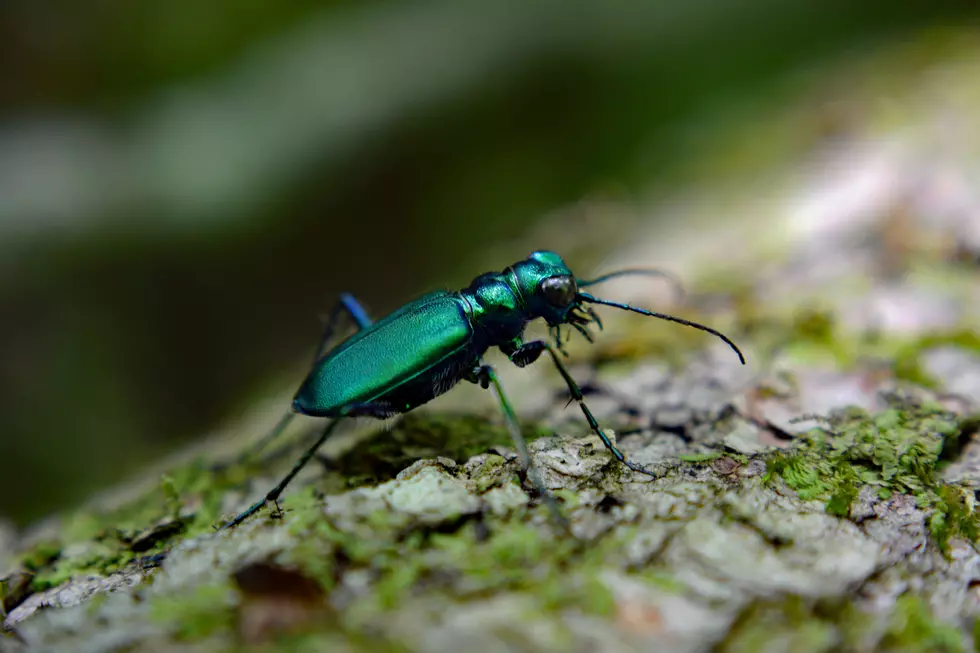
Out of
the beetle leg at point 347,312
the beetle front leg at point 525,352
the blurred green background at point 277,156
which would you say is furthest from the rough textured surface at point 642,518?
the blurred green background at point 277,156

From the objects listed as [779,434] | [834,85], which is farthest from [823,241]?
[834,85]

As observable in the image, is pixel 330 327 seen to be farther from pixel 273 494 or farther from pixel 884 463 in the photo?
pixel 884 463

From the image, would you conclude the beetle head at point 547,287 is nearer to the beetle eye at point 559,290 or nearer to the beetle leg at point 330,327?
the beetle eye at point 559,290

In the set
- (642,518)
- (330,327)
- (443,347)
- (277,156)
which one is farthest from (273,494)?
(277,156)

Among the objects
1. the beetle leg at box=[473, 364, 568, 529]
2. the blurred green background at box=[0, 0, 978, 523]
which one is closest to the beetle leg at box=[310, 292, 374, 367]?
the beetle leg at box=[473, 364, 568, 529]

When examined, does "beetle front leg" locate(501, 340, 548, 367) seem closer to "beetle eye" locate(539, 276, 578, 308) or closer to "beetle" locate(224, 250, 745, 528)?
"beetle" locate(224, 250, 745, 528)

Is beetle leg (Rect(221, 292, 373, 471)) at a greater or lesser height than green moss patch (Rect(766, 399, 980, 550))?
greater

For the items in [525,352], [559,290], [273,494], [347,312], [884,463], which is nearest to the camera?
[884,463]
